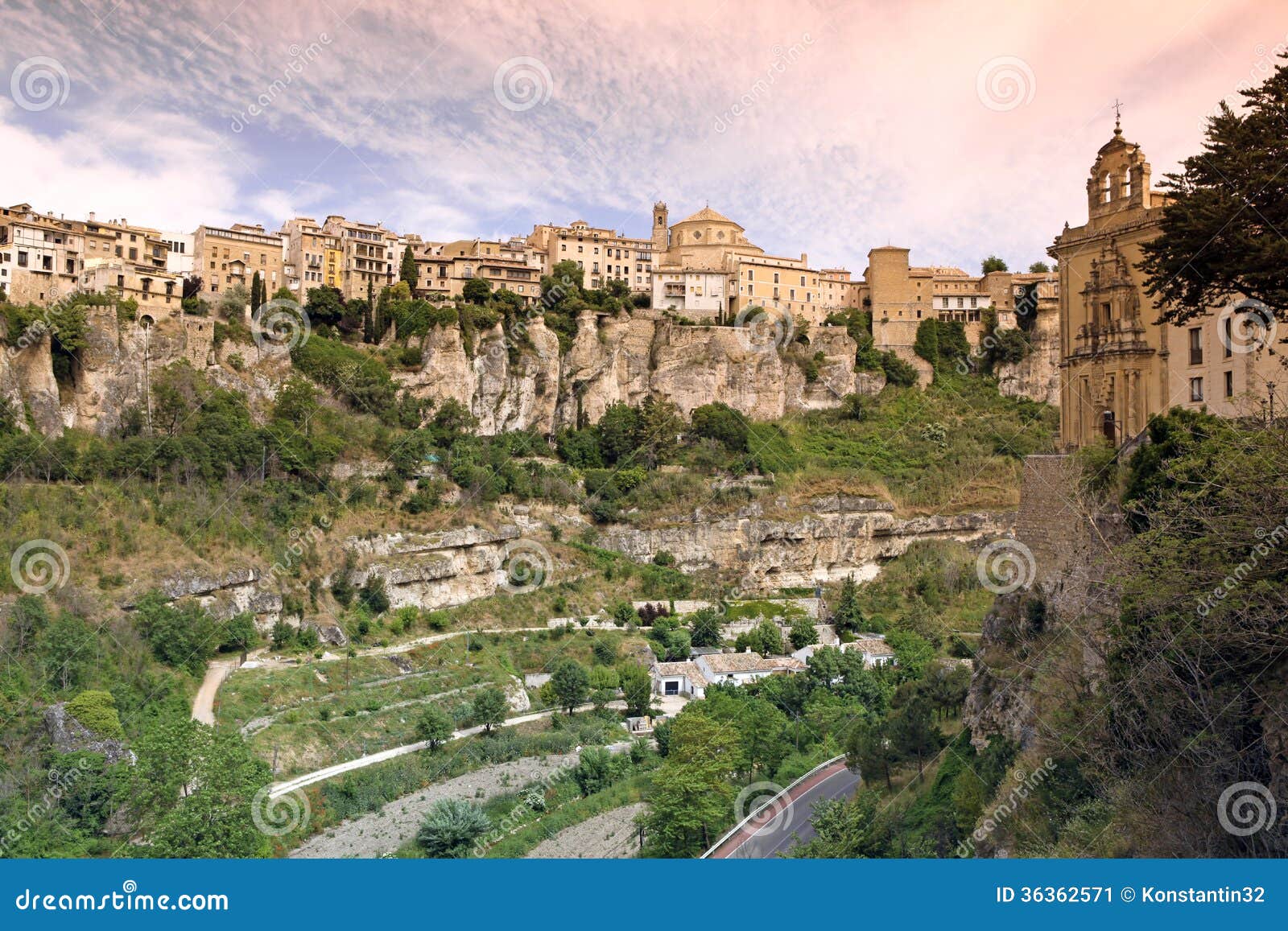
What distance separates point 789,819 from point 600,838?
136 inches

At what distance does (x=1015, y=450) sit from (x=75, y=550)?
1376 inches

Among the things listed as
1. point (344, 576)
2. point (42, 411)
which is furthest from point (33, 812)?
point (42, 411)

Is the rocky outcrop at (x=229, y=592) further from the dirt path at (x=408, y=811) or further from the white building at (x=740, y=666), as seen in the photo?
the white building at (x=740, y=666)

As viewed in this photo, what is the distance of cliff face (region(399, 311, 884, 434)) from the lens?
38.9 m

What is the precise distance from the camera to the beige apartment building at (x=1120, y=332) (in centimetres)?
1276

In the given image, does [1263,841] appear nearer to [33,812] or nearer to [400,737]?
[33,812]

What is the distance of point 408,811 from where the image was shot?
62.2 feet

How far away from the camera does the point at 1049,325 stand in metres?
45.7

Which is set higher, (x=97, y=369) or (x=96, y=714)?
(x=97, y=369)

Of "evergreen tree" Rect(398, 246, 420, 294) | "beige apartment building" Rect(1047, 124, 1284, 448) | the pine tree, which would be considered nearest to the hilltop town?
"beige apartment building" Rect(1047, 124, 1284, 448)

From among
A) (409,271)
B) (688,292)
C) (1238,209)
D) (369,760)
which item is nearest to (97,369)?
(409,271)

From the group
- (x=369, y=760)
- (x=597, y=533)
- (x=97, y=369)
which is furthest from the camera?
(x=597, y=533)

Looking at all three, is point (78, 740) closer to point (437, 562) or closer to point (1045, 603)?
point (437, 562)

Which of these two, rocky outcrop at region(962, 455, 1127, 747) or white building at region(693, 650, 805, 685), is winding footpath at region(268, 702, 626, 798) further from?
rocky outcrop at region(962, 455, 1127, 747)
